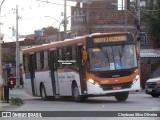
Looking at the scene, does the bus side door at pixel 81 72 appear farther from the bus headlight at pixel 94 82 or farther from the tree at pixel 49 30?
the tree at pixel 49 30

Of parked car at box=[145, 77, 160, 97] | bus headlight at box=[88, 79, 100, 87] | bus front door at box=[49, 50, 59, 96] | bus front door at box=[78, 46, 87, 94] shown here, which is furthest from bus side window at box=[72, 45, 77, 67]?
parked car at box=[145, 77, 160, 97]

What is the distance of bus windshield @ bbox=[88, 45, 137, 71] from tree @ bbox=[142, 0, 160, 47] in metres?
27.6

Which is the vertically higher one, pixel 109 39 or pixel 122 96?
pixel 109 39

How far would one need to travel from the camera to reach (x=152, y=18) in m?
50.0

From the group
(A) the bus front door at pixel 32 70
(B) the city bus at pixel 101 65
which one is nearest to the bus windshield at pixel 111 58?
(B) the city bus at pixel 101 65

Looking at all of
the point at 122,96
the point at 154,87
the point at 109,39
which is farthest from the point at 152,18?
the point at 109,39

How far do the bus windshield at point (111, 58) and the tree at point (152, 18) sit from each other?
90.7 ft

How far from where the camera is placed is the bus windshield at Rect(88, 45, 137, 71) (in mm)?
21312

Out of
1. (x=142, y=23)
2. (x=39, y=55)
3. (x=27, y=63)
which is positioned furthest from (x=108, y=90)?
(x=142, y=23)

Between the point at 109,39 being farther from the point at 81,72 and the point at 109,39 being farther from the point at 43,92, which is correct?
the point at 43,92

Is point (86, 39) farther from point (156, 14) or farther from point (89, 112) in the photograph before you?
point (156, 14)

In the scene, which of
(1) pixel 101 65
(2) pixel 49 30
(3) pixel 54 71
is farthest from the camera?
(2) pixel 49 30

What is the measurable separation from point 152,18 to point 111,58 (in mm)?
29580

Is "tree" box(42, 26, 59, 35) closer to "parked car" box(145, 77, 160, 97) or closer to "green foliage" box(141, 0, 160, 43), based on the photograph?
"green foliage" box(141, 0, 160, 43)
